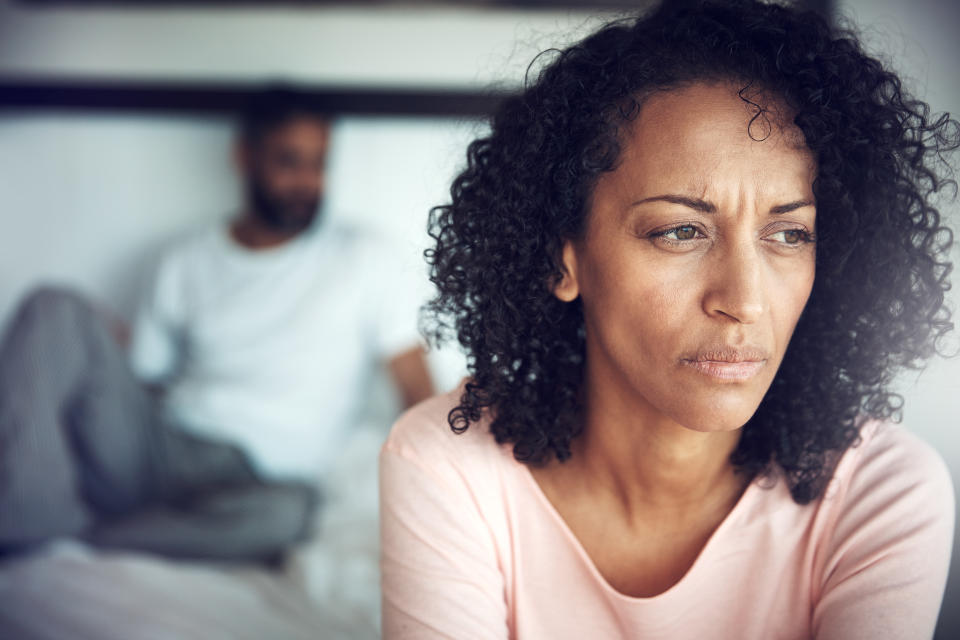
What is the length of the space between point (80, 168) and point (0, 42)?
42 centimetres

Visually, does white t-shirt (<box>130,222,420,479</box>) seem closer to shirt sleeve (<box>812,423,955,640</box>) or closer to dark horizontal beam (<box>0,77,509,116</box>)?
dark horizontal beam (<box>0,77,509,116</box>)

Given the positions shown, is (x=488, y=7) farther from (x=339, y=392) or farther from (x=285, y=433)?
(x=285, y=433)

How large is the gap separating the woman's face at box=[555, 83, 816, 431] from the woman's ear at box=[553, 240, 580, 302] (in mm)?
85

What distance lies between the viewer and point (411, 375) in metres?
2.02

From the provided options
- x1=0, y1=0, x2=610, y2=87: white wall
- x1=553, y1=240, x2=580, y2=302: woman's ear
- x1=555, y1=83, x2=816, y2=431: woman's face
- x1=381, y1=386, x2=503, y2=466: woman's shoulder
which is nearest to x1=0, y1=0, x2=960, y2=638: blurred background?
x1=0, y1=0, x2=610, y2=87: white wall

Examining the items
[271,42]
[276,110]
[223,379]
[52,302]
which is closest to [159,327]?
[223,379]

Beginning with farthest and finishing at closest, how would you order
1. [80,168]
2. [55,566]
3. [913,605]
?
[80,168] < [55,566] < [913,605]

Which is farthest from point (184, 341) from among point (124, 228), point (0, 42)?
point (0, 42)

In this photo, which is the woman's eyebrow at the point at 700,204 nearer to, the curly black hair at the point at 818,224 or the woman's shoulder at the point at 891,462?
the curly black hair at the point at 818,224

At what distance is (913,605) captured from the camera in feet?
2.67

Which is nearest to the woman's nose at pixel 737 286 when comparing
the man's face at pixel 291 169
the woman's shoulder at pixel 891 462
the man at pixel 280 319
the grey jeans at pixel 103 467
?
the woman's shoulder at pixel 891 462

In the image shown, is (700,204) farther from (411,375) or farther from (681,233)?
(411,375)

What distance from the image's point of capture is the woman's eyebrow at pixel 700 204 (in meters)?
0.80

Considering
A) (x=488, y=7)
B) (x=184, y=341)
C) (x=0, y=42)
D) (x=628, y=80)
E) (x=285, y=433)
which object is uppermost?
(x=488, y=7)
